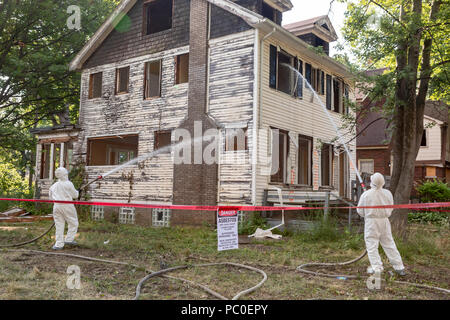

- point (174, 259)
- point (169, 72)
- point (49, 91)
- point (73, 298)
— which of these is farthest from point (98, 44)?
point (73, 298)

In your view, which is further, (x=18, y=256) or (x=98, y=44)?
(x=98, y=44)

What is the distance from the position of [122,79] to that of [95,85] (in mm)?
1676

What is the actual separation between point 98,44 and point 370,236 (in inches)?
623

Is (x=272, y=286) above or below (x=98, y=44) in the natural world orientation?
below

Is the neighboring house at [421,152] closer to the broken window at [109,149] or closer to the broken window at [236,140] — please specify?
the broken window at [236,140]

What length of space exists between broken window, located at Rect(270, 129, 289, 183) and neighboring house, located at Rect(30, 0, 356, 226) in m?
0.04

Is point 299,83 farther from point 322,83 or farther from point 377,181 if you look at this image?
point 377,181

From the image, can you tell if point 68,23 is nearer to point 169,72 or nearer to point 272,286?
point 169,72

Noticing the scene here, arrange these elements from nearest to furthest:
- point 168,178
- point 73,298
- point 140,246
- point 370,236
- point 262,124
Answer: point 73,298
point 370,236
point 140,246
point 262,124
point 168,178

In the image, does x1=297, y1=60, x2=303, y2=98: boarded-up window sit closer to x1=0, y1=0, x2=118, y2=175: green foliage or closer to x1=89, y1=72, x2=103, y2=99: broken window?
x1=89, y1=72, x2=103, y2=99: broken window

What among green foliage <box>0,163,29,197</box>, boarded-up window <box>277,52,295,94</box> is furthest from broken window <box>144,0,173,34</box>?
green foliage <box>0,163,29,197</box>

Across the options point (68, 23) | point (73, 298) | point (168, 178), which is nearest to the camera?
point (73, 298)

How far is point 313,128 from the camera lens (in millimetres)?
16594

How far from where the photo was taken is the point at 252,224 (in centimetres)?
1261
